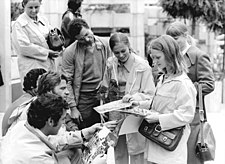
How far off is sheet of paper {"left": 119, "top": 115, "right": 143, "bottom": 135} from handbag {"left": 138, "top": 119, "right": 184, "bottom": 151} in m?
0.14

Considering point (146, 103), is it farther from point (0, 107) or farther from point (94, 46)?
point (0, 107)

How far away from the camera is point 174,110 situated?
4535 millimetres

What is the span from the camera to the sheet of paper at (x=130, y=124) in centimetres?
477

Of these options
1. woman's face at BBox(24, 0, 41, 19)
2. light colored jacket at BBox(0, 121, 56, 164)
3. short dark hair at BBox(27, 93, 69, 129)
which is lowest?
light colored jacket at BBox(0, 121, 56, 164)

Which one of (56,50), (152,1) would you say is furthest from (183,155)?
(152,1)

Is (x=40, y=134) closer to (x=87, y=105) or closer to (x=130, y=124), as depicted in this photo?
(x=130, y=124)

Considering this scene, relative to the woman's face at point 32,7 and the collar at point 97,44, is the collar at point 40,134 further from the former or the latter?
the woman's face at point 32,7

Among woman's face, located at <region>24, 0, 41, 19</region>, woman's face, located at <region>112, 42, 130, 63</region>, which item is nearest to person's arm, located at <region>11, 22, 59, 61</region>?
woman's face, located at <region>24, 0, 41, 19</region>

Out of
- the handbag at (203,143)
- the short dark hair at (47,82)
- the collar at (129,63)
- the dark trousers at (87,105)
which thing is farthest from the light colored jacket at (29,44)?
the handbag at (203,143)

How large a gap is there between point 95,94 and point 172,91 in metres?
1.59

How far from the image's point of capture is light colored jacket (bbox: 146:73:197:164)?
450 centimetres

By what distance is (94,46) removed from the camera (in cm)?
603

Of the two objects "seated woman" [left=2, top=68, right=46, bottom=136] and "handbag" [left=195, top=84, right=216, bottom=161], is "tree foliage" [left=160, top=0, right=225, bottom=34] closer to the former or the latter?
"handbag" [left=195, top=84, right=216, bottom=161]

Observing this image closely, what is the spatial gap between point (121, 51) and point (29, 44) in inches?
56.0
